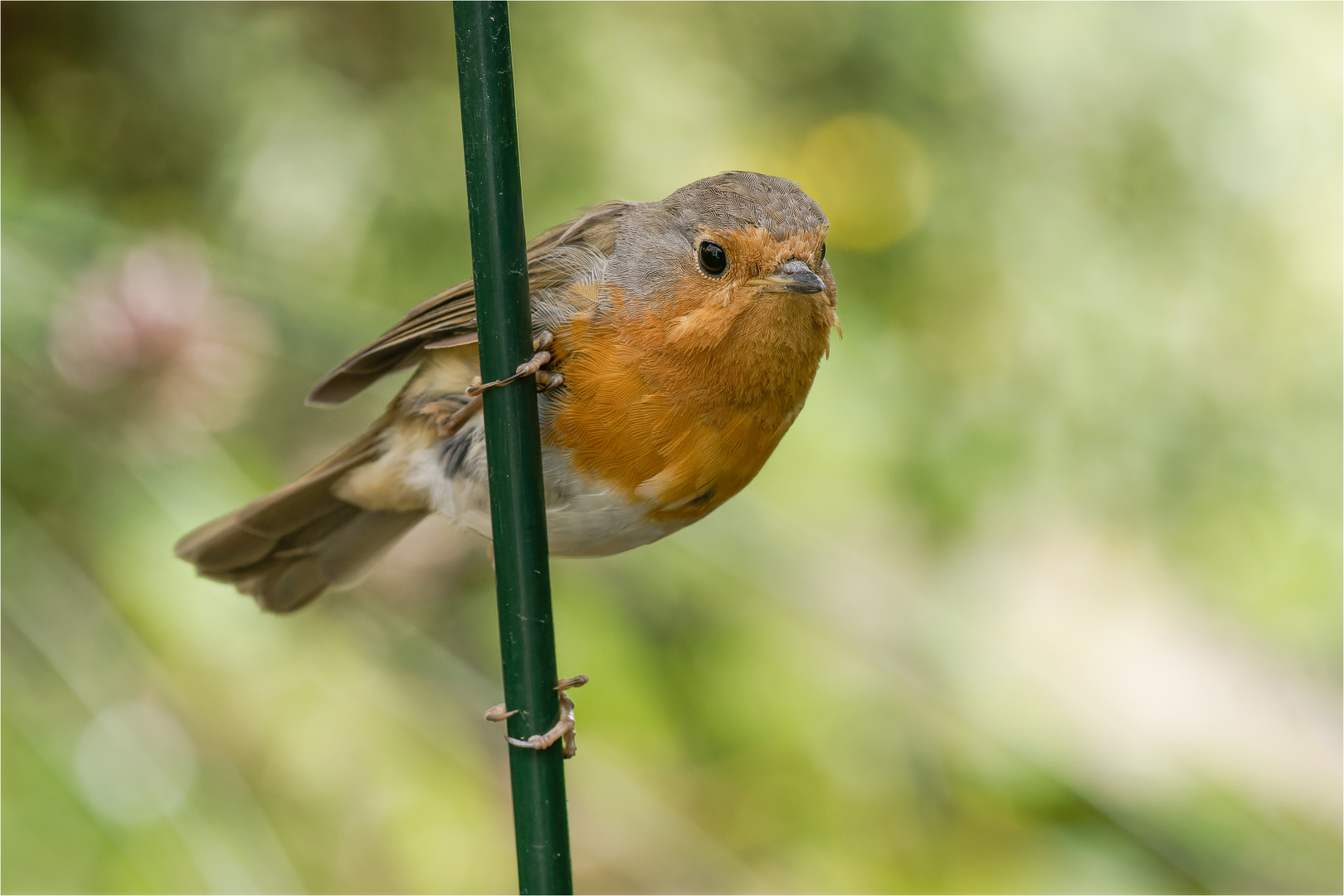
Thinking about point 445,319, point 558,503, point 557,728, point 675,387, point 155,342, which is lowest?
point 557,728

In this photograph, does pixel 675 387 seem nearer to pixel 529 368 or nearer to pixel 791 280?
pixel 791 280

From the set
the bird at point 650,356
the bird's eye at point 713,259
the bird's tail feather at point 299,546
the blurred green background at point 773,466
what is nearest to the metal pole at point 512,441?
the bird at point 650,356

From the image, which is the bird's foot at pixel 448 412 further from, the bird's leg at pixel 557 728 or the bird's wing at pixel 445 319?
the bird's leg at pixel 557 728

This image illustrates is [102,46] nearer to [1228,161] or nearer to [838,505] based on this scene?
[838,505]

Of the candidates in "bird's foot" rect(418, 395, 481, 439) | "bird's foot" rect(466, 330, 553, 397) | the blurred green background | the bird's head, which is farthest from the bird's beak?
the blurred green background

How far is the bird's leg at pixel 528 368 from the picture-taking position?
155 cm

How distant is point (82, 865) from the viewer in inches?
119

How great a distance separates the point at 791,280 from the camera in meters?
1.79

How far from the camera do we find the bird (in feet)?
6.10

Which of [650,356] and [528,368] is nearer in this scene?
[528,368]

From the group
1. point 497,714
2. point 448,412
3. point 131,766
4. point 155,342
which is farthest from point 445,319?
point 131,766

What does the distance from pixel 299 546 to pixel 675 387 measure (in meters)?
1.16

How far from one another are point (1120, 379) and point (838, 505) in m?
0.93

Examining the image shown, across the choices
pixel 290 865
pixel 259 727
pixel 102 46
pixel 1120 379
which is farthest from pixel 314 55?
pixel 1120 379
